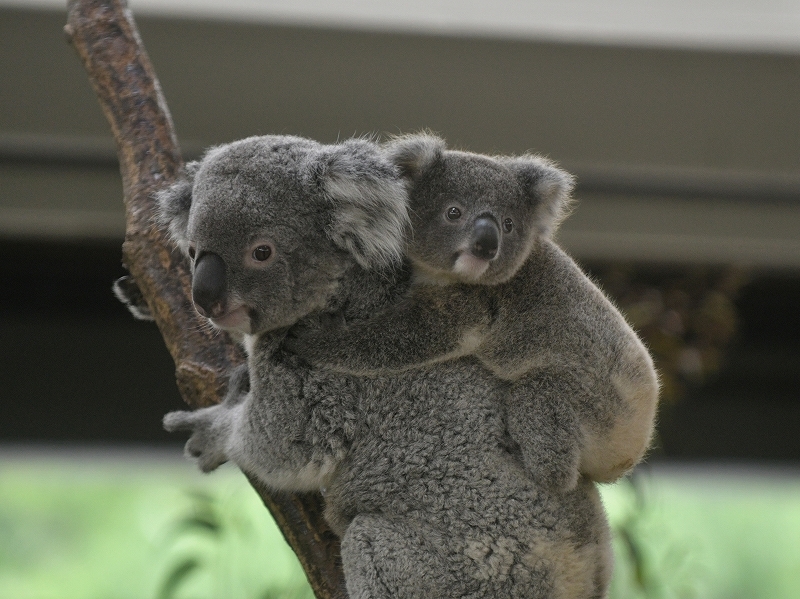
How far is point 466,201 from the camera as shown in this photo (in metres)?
1.97

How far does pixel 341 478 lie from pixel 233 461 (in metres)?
0.25

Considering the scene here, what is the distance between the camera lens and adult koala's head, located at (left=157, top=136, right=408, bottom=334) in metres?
1.88

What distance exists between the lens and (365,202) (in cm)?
189

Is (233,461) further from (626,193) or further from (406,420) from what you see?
(626,193)

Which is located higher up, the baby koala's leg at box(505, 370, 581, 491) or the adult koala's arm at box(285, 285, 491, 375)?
the adult koala's arm at box(285, 285, 491, 375)

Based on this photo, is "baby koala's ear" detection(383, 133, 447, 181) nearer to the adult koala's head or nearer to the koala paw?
the adult koala's head

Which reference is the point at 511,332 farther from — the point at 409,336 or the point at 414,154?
the point at 414,154

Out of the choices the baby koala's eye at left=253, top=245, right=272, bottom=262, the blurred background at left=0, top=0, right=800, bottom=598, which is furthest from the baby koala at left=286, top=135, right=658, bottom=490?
the blurred background at left=0, top=0, right=800, bottom=598

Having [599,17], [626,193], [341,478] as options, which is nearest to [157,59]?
[599,17]

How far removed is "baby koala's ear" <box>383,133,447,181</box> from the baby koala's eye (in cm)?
34

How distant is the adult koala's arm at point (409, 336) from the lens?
6.39 ft

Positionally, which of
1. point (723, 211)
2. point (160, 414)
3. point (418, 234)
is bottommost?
point (160, 414)

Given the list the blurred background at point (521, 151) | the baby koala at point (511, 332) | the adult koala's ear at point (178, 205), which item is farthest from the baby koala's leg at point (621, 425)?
the blurred background at point (521, 151)

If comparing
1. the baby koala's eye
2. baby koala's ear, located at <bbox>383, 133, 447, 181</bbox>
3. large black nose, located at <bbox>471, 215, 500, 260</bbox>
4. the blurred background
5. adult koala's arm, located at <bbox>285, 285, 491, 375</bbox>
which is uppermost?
baby koala's ear, located at <bbox>383, 133, 447, 181</bbox>
